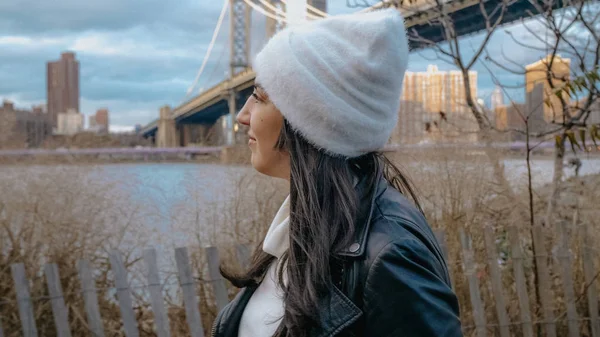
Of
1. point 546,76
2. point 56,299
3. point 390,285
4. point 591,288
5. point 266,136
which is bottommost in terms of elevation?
point 591,288

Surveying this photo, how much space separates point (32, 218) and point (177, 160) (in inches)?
60.6

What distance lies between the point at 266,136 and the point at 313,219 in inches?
8.2

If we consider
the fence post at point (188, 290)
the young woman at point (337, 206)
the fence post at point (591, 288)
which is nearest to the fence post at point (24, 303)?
the fence post at point (188, 290)

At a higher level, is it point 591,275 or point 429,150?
point 429,150

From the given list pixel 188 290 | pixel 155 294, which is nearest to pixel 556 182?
pixel 188 290

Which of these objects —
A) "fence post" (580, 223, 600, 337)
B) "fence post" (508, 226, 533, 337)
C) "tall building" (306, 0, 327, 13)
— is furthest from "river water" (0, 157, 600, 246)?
"tall building" (306, 0, 327, 13)

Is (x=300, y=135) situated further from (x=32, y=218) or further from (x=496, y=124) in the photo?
(x=496, y=124)

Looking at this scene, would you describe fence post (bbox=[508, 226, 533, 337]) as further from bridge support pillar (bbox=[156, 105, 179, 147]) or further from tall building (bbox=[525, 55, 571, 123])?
bridge support pillar (bbox=[156, 105, 179, 147])

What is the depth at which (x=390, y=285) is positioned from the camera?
2.96 ft

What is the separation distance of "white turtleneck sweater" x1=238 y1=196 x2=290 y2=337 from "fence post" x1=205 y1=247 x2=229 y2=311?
145cm

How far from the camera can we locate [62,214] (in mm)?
3158

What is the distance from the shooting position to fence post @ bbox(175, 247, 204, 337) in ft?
8.62

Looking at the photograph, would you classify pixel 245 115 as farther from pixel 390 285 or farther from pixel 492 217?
pixel 492 217

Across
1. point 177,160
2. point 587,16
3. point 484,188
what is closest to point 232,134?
point 177,160
